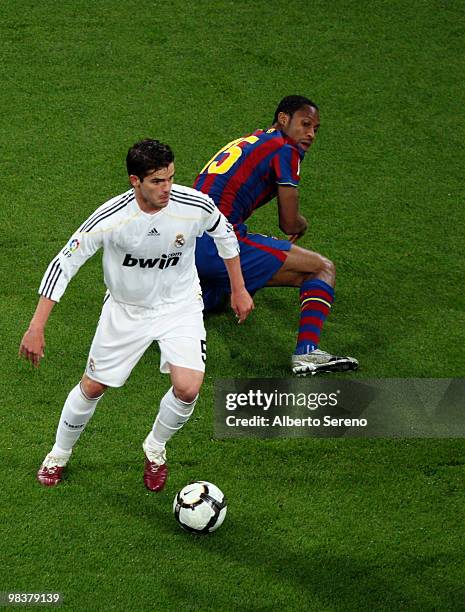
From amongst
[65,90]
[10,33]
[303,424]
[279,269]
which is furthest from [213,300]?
[10,33]

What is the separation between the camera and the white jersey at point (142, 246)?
4863 mm

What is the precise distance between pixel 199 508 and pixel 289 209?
6.70 feet

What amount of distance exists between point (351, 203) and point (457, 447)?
2.59m

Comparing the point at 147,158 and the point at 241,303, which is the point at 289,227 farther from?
the point at 147,158

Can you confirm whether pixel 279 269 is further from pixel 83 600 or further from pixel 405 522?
pixel 83 600

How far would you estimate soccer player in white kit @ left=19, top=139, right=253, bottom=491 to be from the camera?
483 centimetres

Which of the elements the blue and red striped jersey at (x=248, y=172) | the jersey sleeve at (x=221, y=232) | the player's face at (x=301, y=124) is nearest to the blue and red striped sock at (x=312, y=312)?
the blue and red striped jersey at (x=248, y=172)

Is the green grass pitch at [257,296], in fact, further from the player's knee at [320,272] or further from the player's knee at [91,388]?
the player's knee at [91,388]

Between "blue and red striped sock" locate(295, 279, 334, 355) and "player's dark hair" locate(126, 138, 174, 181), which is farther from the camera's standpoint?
"blue and red striped sock" locate(295, 279, 334, 355)

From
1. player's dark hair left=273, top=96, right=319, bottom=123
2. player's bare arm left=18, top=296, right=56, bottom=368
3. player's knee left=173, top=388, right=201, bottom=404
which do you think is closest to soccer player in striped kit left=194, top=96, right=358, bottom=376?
player's dark hair left=273, top=96, right=319, bottom=123

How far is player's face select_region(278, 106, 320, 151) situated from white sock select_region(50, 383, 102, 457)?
2.14 m

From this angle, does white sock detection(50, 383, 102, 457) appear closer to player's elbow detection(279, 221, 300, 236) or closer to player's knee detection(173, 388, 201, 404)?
player's knee detection(173, 388, 201, 404)

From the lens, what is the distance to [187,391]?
512cm

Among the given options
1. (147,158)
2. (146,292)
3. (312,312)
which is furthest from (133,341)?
(312,312)
